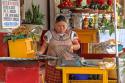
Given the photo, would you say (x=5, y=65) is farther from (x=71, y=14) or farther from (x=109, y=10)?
(x=109, y=10)

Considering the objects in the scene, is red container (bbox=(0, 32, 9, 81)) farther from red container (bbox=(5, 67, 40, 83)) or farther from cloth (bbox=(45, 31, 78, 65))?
cloth (bbox=(45, 31, 78, 65))

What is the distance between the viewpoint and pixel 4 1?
18.6ft

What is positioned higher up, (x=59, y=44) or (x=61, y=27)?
(x=61, y=27)

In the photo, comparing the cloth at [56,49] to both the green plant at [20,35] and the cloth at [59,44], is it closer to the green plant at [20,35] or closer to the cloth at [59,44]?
the cloth at [59,44]

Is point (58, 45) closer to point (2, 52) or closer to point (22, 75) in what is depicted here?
point (2, 52)

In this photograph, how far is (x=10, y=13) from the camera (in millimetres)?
5715

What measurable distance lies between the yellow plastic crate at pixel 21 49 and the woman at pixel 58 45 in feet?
2.46

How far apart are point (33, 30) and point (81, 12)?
2.58 m

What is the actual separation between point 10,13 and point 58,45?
935mm

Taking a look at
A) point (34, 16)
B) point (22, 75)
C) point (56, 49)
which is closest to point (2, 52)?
point (22, 75)

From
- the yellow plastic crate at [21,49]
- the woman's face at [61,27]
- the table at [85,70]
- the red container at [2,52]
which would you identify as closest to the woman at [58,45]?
the woman's face at [61,27]

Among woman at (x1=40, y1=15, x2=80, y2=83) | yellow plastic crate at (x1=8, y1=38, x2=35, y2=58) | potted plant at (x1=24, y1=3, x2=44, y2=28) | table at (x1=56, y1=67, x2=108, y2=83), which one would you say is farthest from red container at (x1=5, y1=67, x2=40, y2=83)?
potted plant at (x1=24, y1=3, x2=44, y2=28)

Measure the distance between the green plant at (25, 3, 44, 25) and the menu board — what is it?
5.72 feet

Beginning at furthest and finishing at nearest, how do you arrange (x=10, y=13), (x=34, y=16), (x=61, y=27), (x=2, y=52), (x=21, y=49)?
(x=34, y=16) < (x=10, y=13) < (x=61, y=27) < (x=2, y=52) < (x=21, y=49)
